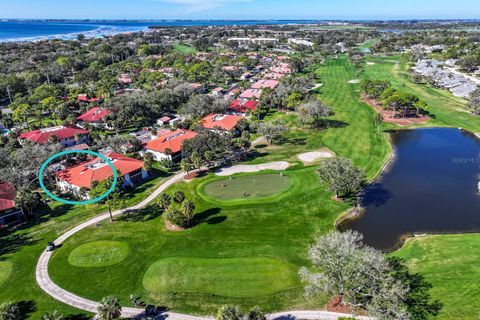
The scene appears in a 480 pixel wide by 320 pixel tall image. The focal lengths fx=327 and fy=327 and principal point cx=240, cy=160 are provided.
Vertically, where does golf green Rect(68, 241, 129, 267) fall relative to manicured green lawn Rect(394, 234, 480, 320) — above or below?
below

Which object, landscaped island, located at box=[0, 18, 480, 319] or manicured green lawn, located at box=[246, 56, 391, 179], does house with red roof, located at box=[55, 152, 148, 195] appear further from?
manicured green lawn, located at box=[246, 56, 391, 179]

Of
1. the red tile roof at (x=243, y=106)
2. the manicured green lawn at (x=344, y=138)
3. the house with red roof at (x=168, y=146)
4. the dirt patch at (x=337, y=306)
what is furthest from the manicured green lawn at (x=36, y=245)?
the red tile roof at (x=243, y=106)

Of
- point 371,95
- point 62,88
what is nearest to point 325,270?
point 371,95

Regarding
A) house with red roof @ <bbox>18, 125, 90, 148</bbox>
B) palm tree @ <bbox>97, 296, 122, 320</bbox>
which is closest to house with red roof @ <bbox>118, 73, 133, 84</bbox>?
house with red roof @ <bbox>18, 125, 90, 148</bbox>

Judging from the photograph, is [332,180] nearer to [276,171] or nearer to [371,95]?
[276,171]

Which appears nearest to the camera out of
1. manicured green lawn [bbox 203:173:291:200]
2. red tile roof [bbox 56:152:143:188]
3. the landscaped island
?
the landscaped island

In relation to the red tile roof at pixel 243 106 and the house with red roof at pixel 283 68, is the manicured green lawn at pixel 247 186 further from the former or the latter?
the house with red roof at pixel 283 68
